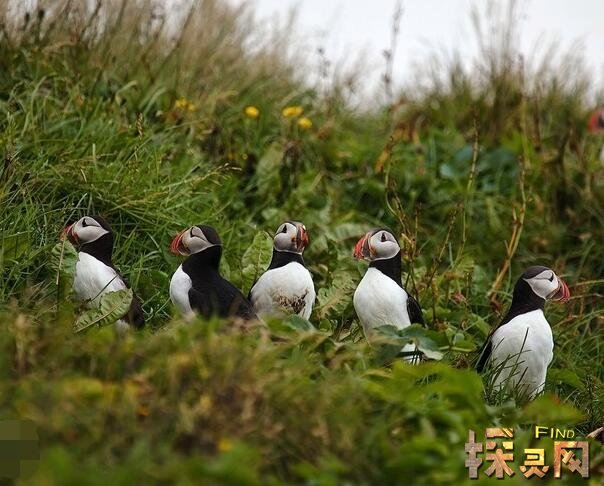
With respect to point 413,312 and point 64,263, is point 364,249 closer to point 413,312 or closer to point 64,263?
point 413,312

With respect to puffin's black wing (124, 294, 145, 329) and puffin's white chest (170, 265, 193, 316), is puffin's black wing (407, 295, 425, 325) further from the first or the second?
puffin's black wing (124, 294, 145, 329)

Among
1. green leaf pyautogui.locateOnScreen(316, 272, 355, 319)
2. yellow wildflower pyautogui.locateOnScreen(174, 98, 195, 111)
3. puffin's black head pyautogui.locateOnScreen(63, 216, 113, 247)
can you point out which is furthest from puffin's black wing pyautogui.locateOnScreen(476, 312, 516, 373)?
yellow wildflower pyautogui.locateOnScreen(174, 98, 195, 111)

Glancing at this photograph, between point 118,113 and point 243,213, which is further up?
point 118,113

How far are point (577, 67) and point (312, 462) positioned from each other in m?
7.22

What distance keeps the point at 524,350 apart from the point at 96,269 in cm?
193

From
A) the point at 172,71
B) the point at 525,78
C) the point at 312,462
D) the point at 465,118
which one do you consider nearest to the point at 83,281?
the point at 312,462

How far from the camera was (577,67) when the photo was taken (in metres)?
9.91

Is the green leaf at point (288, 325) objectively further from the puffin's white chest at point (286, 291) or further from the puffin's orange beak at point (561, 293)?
the puffin's orange beak at point (561, 293)

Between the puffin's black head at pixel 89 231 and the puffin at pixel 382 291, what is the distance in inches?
45.1

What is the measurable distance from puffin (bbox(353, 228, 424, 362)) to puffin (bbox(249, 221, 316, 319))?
0.83ft

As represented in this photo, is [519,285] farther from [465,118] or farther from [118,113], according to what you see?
[465,118]

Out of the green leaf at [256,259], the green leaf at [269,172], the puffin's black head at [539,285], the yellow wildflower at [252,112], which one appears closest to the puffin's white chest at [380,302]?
the puffin's black head at [539,285]

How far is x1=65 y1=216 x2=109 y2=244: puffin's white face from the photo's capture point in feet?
16.4

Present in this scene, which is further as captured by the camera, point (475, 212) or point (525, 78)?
point (525, 78)
